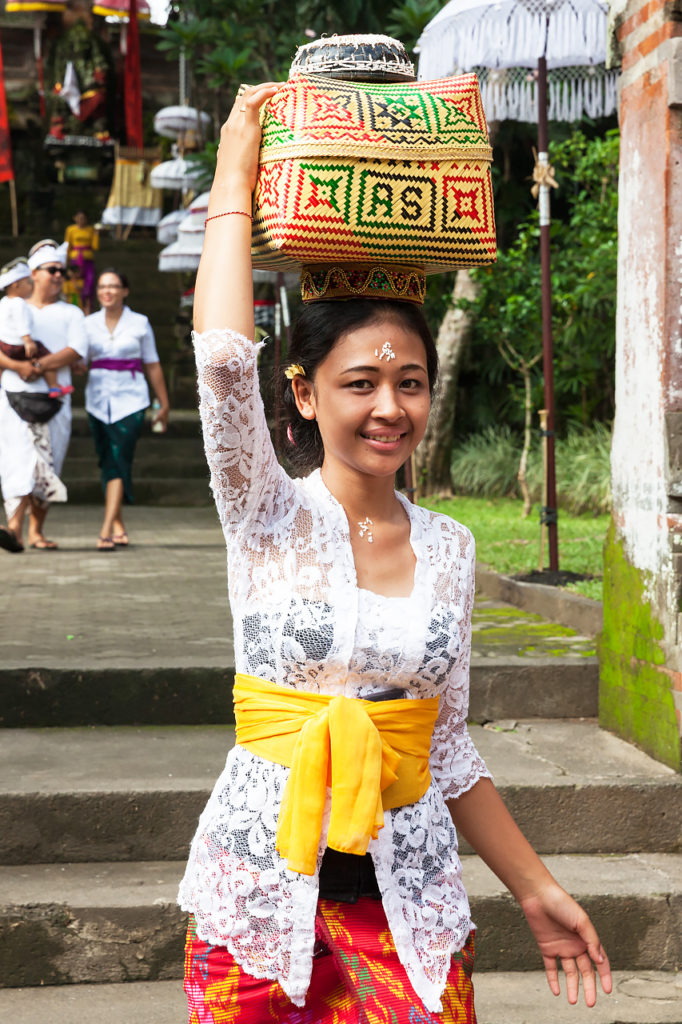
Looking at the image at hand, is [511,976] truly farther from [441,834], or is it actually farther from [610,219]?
[610,219]

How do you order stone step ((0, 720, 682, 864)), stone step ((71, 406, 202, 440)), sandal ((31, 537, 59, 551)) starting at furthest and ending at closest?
stone step ((71, 406, 202, 440))
sandal ((31, 537, 59, 551))
stone step ((0, 720, 682, 864))

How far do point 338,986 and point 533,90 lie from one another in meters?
7.10

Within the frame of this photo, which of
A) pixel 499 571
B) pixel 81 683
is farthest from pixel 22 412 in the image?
pixel 81 683

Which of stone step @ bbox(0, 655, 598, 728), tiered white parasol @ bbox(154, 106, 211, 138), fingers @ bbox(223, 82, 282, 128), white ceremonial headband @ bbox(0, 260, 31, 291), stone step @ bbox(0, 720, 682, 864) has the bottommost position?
stone step @ bbox(0, 720, 682, 864)

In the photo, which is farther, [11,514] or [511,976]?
[11,514]

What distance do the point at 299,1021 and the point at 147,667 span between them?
2.81 m

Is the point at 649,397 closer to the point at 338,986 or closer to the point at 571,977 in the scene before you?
the point at 571,977

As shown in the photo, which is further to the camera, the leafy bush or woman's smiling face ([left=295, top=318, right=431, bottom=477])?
the leafy bush

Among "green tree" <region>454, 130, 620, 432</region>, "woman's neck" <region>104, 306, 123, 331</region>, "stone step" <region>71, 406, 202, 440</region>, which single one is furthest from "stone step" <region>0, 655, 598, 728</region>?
"stone step" <region>71, 406, 202, 440</region>

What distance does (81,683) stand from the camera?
458 cm

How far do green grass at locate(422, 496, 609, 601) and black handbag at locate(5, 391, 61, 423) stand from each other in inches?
113

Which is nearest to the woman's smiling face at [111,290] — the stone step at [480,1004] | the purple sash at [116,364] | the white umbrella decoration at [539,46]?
the purple sash at [116,364]

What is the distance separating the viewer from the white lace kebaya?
185 cm

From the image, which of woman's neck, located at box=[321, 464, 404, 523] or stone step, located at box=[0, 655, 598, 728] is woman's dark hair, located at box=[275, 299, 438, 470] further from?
stone step, located at box=[0, 655, 598, 728]
